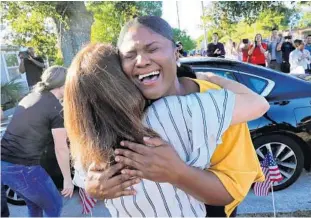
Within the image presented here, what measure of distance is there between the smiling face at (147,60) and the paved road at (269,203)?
260 cm

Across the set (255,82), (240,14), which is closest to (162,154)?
(255,82)

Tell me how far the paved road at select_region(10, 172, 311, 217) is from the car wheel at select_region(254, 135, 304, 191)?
0.38 ft

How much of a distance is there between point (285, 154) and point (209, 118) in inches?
121

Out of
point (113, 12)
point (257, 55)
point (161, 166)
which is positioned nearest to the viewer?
point (161, 166)

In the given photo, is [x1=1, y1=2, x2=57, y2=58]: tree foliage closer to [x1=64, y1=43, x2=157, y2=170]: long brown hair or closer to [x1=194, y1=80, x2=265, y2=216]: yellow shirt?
[x1=64, y1=43, x2=157, y2=170]: long brown hair

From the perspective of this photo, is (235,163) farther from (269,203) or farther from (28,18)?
(28,18)

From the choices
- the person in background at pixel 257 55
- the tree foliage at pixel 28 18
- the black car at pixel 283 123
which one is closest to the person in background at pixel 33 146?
the black car at pixel 283 123

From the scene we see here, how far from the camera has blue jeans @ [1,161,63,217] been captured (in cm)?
293

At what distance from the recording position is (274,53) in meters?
10.9

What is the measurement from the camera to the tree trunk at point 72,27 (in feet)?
25.4

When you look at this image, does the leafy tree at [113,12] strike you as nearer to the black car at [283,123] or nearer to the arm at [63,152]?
the black car at [283,123]

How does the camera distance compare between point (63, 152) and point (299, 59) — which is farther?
point (299, 59)

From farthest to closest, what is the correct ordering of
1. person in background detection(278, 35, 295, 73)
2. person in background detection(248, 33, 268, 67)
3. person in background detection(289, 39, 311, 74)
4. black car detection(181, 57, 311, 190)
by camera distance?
person in background detection(278, 35, 295, 73), person in background detection(248, 33, 268, 67), person in background detection(289, 39, 311, 74), black car detection(181, 57, 311, 190)

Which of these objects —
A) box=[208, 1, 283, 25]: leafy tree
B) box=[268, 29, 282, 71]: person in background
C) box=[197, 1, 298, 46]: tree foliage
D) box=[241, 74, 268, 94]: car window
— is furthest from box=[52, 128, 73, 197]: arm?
box=[208, 1, 283, 25]: leafy tree
